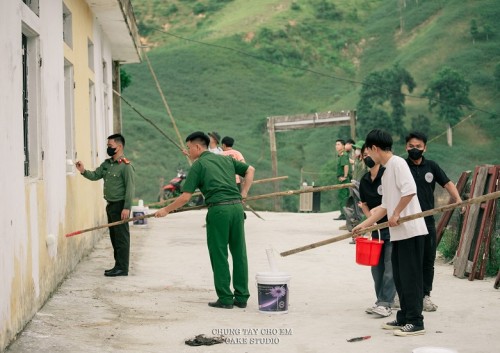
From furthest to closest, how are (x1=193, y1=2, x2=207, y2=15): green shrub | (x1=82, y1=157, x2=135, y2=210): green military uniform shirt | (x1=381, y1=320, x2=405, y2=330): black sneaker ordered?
(x1=193, y1=2, x2=207, y2=15): green shrub, (x1=82, y1=157, x2=135, y2=210): green military uniform shirt, (x1=381, y1=320, x2=405, y2=330): black sneaker

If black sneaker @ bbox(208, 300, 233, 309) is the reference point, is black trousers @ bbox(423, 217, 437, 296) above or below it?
above

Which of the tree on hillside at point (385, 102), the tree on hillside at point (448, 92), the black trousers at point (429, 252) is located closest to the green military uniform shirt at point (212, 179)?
the black trousers at point (429, 252)

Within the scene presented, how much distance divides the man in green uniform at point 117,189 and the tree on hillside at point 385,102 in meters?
34.3

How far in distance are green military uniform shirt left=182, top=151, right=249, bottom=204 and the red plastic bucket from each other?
1540 mm

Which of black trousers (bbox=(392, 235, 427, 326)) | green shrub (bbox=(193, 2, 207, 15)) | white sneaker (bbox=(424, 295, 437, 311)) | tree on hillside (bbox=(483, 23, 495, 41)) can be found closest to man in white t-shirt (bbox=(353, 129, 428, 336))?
black trousers (bbox=(392, 235, 427, 326))

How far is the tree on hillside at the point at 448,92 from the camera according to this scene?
48781 millimetres

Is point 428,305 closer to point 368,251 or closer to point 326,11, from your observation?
point 368,251

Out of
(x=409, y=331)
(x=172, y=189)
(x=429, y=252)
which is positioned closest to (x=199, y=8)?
(x=172, y=189)

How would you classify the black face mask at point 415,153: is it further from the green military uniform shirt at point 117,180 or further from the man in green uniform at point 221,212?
the green military uniform shirt at point 117,180

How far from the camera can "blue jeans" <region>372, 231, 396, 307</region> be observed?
7.92m

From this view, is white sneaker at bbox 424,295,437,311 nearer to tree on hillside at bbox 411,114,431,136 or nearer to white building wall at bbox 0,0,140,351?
white building wall at bbox 0,0,140,351

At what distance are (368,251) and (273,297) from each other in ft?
3.69

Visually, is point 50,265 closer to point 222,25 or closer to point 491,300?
point 491,300

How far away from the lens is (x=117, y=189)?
411 inches
